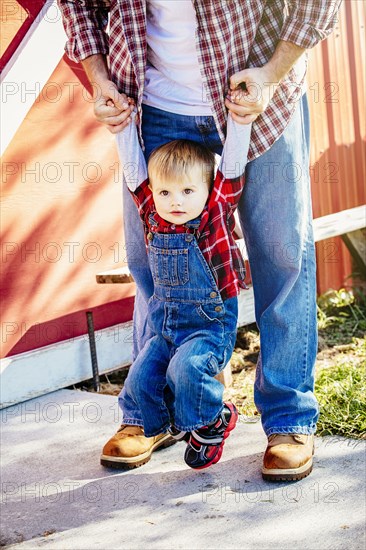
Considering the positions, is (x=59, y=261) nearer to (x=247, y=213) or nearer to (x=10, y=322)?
(x=10, y=322)

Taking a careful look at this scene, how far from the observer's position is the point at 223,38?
2.71 metres

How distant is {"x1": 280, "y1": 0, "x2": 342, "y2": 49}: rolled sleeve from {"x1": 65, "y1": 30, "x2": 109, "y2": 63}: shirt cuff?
0.66 metres

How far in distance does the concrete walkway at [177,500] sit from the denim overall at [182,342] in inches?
11.4

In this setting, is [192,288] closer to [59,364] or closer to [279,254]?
[279,254]

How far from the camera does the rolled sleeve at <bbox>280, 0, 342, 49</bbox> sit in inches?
105

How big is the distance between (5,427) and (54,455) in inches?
19.2

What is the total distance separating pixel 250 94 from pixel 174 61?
30 cm

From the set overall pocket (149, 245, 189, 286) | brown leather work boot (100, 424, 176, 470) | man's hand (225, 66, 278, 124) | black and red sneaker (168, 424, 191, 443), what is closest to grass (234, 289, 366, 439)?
brown leather work boot (100, 424, 176, 470)

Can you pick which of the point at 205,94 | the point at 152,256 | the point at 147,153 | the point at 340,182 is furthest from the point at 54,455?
the point at 340,182

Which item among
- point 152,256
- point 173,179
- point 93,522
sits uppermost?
point 173,179

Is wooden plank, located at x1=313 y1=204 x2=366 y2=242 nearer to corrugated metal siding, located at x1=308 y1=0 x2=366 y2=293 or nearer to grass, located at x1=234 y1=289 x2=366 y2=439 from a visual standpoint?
corrugated metal siding, located at x1=308 y1=0 x2=366 y2=293

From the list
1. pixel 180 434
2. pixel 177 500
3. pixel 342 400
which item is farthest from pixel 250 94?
pixel 342 400

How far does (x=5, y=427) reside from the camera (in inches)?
150

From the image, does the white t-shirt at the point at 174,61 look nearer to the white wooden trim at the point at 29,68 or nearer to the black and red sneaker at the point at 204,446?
the black and red sneaker at the point at 204,446
